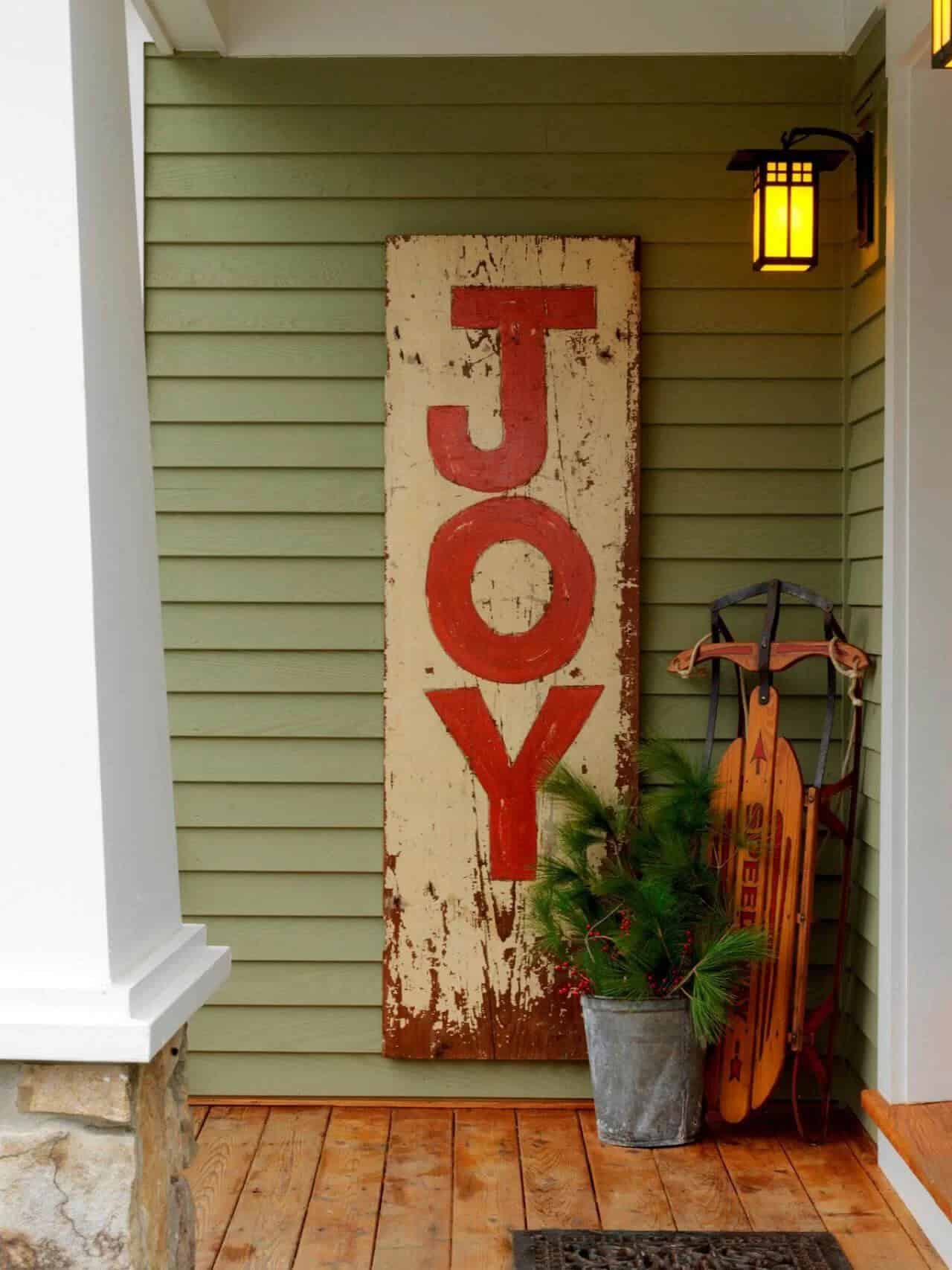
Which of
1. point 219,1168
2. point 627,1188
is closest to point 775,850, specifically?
point 627,1188

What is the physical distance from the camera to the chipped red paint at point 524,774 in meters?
3.88

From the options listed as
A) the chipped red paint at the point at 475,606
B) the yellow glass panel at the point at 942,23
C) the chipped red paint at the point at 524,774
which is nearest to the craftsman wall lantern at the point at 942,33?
the yellow glass panel at the point at 942,23

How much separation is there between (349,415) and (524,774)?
3.57 ft

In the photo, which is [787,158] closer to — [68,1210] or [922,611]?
[922,611]

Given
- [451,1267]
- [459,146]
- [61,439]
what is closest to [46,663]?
[61,439]

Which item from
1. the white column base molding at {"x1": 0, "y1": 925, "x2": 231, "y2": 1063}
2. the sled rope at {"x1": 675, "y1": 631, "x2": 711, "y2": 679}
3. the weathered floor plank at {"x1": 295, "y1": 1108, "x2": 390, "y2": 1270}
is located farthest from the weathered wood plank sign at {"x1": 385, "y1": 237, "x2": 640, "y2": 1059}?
the white column base molding at {"x1": 0, "y1": 925, "x2": 231, "y2": 1063}

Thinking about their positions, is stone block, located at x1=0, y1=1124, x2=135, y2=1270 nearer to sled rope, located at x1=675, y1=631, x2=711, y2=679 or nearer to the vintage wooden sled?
the vintage wooden sled

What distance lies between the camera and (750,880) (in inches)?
145

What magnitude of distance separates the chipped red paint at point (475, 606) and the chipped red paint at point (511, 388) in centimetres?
10

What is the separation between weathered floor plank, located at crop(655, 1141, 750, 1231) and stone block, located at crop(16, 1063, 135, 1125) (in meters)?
1.61

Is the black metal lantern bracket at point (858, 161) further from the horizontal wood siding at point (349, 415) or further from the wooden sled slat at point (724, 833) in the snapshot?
the wooden sled slat at point (724, 833)

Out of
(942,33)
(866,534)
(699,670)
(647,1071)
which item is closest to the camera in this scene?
(942,33)

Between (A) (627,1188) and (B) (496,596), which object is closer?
(A) (627,1188)

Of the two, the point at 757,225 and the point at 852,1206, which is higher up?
the point at 757,225
